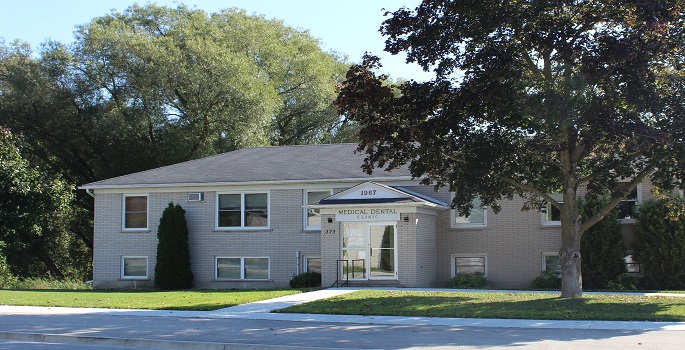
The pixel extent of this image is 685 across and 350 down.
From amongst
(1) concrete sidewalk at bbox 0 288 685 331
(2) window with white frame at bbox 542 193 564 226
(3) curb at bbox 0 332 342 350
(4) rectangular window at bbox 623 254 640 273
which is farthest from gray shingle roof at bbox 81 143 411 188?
(3) curb at bbox 0 332 342 350

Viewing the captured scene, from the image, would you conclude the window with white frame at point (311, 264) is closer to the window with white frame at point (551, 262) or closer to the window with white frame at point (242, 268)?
the window with white frame at point (242, 268)

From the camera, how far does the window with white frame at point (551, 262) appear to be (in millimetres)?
25469

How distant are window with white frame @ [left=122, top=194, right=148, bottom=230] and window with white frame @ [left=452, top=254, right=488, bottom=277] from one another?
12.2 m

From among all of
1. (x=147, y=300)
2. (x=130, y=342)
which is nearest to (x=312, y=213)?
(x=147, y=300)

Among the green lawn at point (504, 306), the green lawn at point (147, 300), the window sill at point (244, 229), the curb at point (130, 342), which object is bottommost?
the curb at point (130, 342)

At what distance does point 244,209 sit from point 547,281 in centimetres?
1127

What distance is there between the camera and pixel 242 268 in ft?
94.0

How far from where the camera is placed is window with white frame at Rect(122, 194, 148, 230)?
29766 mm

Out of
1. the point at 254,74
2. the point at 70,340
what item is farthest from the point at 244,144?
the point at 70,340

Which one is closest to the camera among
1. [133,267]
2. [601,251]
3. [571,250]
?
[571,250]

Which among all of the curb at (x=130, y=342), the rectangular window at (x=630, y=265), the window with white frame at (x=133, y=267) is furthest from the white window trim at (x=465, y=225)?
the curb at (x=130, y=342)

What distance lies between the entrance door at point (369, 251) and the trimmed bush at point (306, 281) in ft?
4.37

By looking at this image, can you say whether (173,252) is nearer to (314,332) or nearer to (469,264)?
(469,264)

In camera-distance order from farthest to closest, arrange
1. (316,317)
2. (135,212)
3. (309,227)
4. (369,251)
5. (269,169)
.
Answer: (135,212) < (269,169) < (309,227) < (369,251) < (316,317)
